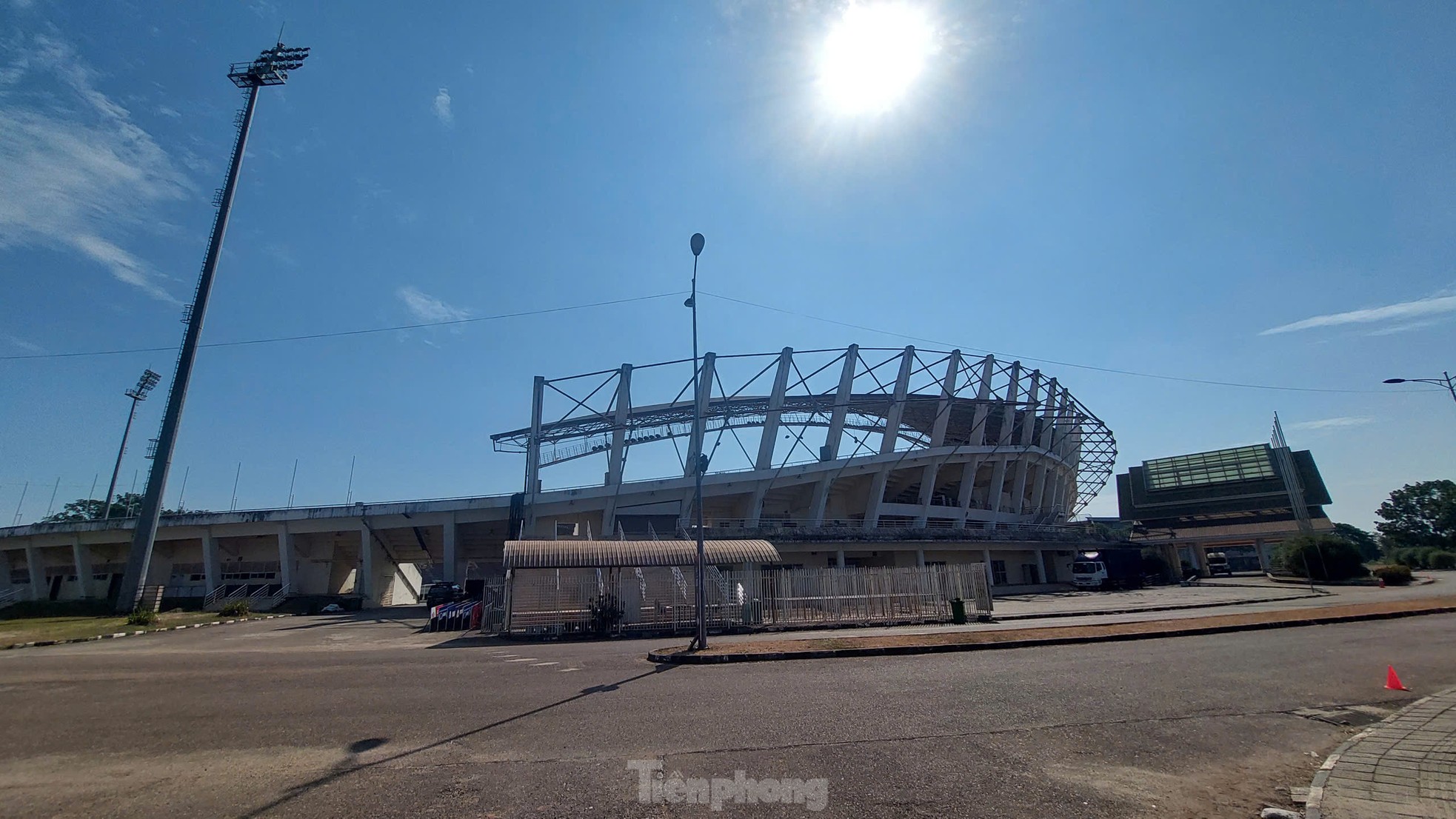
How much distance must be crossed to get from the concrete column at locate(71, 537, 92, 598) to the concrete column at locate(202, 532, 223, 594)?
13123 mm

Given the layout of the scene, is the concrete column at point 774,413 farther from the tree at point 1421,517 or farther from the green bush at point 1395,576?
the tree at point 1421,517

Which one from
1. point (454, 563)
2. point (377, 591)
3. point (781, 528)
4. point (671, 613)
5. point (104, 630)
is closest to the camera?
point (671, 613)

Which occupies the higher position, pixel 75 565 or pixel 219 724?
pixel 75 565

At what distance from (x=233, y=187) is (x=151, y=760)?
148 feet

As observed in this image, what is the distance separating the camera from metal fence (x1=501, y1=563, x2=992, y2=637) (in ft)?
72.7

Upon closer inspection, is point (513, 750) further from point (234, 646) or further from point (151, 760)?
point (234, 646)

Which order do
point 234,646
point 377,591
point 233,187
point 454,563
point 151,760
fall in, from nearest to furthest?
point 151,760, point 234,646, point 233,187, point 454,563, point 377,591

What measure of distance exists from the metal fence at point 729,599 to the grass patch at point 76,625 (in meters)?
20.1

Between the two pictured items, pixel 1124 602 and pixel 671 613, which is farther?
pixel 1124 602

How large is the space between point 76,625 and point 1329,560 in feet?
251

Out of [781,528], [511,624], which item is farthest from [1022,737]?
[781,528]

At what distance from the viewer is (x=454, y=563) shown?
4753 cm

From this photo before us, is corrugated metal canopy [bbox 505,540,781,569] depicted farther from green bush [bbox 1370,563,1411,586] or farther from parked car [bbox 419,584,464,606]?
green bush [bbox 1370,563,1411,586]

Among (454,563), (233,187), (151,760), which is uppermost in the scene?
(233,187)
